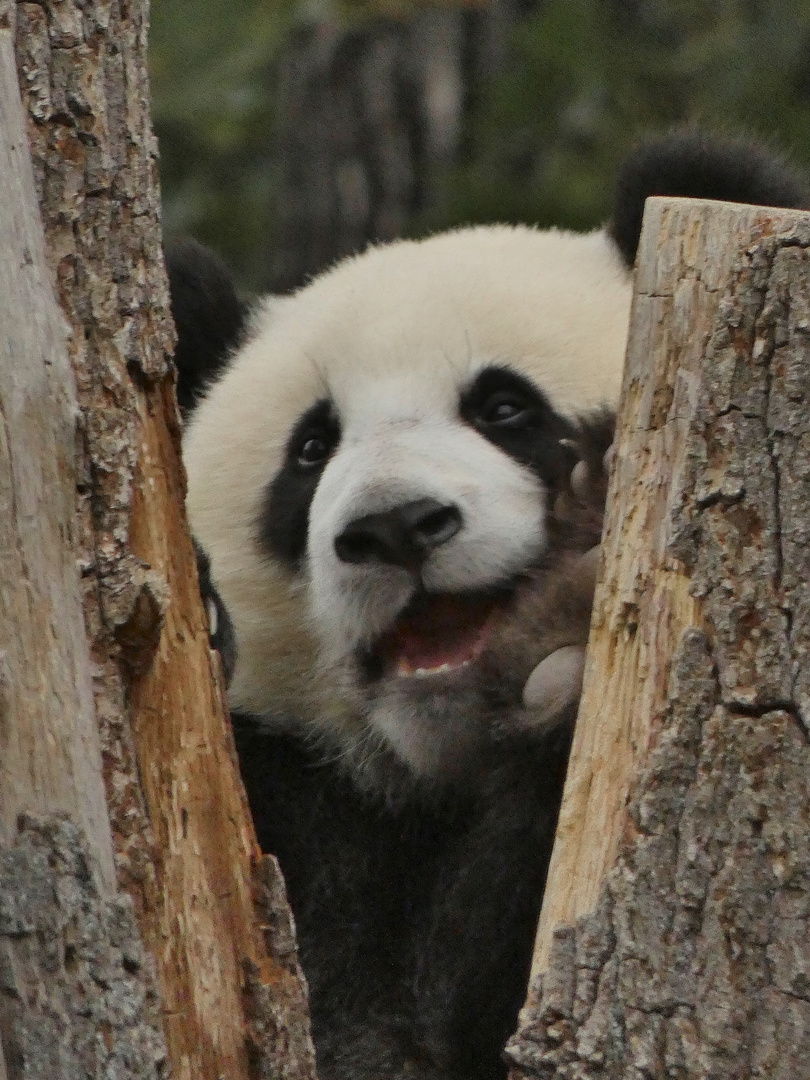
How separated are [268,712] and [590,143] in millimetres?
3242

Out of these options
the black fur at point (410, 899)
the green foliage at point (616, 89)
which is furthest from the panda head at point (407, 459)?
the green foliage at point (616, 89)

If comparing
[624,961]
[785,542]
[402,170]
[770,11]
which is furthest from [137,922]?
[402,170]

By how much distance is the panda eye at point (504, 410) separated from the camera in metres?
2.71

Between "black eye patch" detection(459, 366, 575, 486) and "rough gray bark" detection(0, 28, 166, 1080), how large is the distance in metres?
1.04

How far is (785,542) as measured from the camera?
69.5 inches

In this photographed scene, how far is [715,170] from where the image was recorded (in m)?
2.70

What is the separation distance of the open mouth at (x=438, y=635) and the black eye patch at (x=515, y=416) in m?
0.30

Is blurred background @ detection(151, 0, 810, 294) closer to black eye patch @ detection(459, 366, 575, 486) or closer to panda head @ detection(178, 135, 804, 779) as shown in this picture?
panda head @ detection(178, 135, 804, 779)

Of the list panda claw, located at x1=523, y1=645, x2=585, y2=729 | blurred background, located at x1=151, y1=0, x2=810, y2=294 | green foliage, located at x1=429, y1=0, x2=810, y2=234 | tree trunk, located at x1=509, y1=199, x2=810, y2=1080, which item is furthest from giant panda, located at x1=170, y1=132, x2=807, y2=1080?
green foliage, located at x1=429, y1=0, x2=810, y2=234

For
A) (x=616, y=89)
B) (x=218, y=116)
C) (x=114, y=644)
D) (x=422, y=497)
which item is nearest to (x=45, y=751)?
(x=114, y=644)

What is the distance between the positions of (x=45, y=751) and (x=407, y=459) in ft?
3.08

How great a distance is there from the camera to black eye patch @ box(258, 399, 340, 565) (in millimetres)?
2820

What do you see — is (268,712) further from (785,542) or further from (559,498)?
(785,542)

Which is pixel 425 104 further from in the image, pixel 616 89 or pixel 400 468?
pixel 400 468
